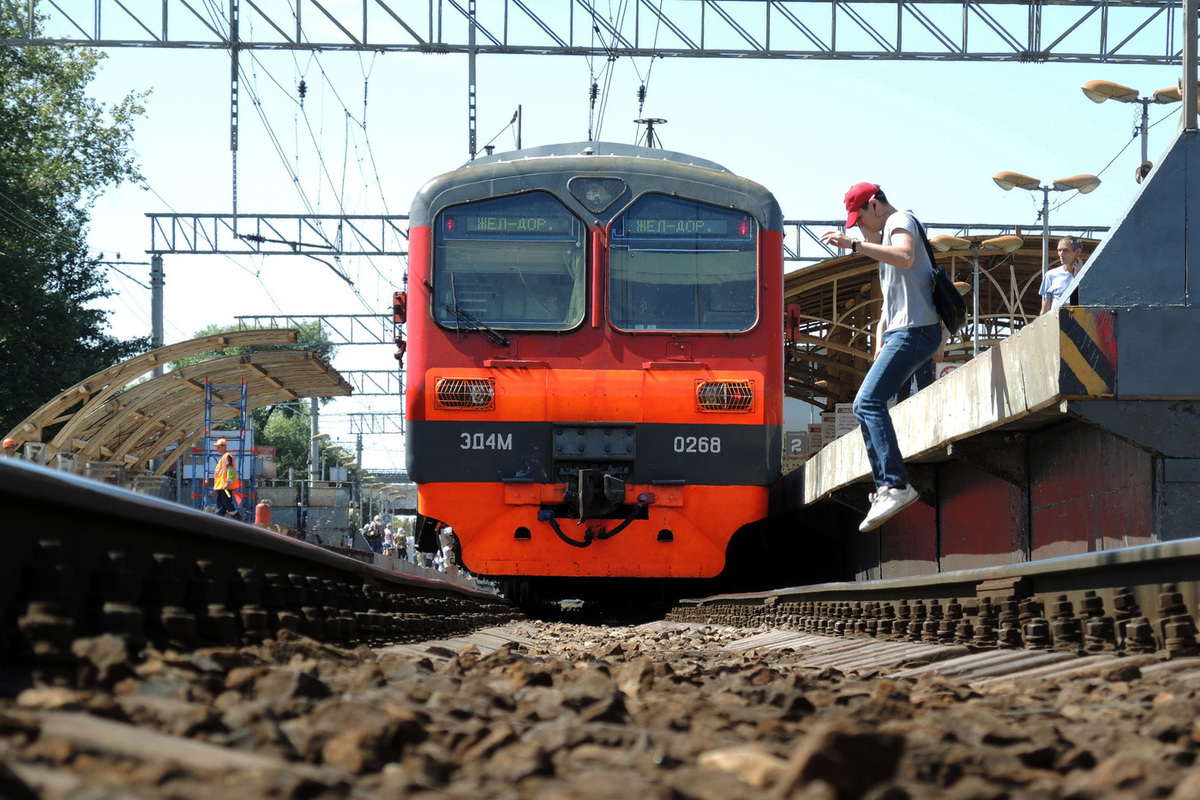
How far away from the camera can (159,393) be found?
22.4m

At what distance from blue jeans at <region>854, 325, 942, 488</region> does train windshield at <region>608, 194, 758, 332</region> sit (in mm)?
3946

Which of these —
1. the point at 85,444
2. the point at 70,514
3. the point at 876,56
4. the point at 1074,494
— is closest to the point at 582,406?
the point at 1074,494

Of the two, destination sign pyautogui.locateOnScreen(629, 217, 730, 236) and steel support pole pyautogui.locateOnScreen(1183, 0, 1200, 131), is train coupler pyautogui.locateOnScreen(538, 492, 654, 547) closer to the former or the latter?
destination sign pyautogui.locateOnScreen(629, 217, 730, 236)

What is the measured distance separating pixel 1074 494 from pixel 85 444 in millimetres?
18948

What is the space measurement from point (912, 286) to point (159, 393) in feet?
59.0

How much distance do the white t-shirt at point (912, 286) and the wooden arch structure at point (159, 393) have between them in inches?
558

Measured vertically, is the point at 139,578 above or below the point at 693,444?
below

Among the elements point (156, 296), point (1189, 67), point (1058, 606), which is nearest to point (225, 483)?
point (156, 296)

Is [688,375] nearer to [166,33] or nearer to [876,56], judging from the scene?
[876,56]

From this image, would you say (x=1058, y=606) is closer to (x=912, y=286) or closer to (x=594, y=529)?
(x=912, y=286)

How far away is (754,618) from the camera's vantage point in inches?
383

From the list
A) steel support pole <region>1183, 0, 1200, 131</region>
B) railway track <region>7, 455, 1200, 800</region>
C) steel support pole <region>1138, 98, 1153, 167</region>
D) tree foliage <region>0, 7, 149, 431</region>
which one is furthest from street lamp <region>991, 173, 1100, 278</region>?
tree foliage <region>0, 7, 149, 431</region>

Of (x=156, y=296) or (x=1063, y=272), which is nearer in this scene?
(x=1063, y=272)

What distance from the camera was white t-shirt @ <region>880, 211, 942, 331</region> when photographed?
6.70 metres
